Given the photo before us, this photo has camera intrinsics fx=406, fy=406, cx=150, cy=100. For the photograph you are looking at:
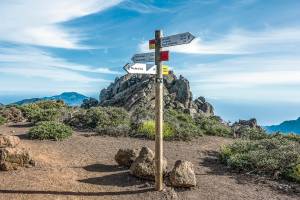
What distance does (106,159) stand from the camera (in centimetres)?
1459

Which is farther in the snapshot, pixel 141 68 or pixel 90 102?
pixel 90 102

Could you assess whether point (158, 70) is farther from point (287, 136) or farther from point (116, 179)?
point (287, 136)

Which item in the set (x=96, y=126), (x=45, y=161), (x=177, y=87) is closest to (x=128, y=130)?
(x=96, y=126)

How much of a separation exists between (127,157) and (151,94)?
962 inches

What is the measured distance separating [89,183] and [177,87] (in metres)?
30.5

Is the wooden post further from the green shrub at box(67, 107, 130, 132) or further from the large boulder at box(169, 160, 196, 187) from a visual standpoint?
the green shrub at box(67, 107, 130, 132)

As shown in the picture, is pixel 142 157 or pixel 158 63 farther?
pixel 142 157

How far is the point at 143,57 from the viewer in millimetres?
11117

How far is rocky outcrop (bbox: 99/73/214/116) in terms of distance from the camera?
120ft

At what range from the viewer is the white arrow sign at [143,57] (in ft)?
35.6

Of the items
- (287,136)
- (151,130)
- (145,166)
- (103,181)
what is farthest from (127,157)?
(287,136)

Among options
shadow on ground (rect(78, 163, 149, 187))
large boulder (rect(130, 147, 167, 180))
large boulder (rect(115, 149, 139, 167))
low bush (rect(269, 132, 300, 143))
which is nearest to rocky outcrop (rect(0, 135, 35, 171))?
shadow on ground (rect(78, 163, 149, 187))

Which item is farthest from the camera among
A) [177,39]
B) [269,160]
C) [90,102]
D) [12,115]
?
[90,102]

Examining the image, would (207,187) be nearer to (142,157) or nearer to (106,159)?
(142,157)
